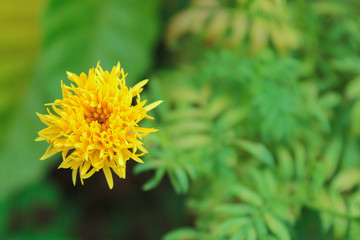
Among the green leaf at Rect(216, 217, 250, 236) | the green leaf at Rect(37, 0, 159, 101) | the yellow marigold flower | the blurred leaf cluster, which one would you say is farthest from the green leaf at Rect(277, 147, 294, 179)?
the green leaf at Rect(37, 0, 159, 101)

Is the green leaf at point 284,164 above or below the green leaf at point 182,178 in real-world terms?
below

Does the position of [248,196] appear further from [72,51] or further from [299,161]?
[72,51]

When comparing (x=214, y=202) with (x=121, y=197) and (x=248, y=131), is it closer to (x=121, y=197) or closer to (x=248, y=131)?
(x=248, y=131)

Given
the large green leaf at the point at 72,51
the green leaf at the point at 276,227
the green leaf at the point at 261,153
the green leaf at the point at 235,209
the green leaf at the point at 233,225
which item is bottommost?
the green leaf at the point at 276,227

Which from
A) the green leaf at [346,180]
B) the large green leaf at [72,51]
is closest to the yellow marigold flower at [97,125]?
the green leaf at [346,180]

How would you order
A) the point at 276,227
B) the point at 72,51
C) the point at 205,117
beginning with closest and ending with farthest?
the point at 276,227 → the point at 205,117 → the point at 72,51

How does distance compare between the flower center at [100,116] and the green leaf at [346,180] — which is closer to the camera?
the flower center at [100,116]

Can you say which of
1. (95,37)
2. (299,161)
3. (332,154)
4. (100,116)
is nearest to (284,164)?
(299,161)

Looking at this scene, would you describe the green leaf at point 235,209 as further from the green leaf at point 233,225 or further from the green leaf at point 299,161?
the green leaf at point 299,161
